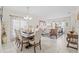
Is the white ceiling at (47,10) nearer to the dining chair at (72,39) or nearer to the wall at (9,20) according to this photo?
the wall at (9,20)

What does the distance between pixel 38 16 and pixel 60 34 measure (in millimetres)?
429

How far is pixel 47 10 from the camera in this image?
1.86 metres

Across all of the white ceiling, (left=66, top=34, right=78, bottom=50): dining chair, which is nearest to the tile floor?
(left=66, top=34, right=78, bottom=50): dining chair

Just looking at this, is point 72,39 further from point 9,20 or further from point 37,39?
point 9,20

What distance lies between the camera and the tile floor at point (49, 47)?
1.84 meters

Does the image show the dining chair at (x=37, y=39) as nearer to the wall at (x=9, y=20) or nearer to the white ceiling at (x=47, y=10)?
the wall at (x=9, y=20)

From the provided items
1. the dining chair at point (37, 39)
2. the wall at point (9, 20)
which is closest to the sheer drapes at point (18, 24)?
the wall at point (9, 20)

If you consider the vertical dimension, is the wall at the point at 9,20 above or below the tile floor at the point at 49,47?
above

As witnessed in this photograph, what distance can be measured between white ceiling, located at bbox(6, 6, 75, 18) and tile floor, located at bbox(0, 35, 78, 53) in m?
0.35

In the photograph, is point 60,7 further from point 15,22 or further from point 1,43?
point 1,43

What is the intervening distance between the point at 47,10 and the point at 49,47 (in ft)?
1.84

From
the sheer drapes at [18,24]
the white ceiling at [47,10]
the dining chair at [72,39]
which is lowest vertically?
the dining chair at [72,39]

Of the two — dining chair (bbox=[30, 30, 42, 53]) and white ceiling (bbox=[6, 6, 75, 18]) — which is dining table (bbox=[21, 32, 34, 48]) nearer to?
dining chair (bbox=[30, 30, 42, 53])

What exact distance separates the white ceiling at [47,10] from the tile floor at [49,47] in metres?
0.35
